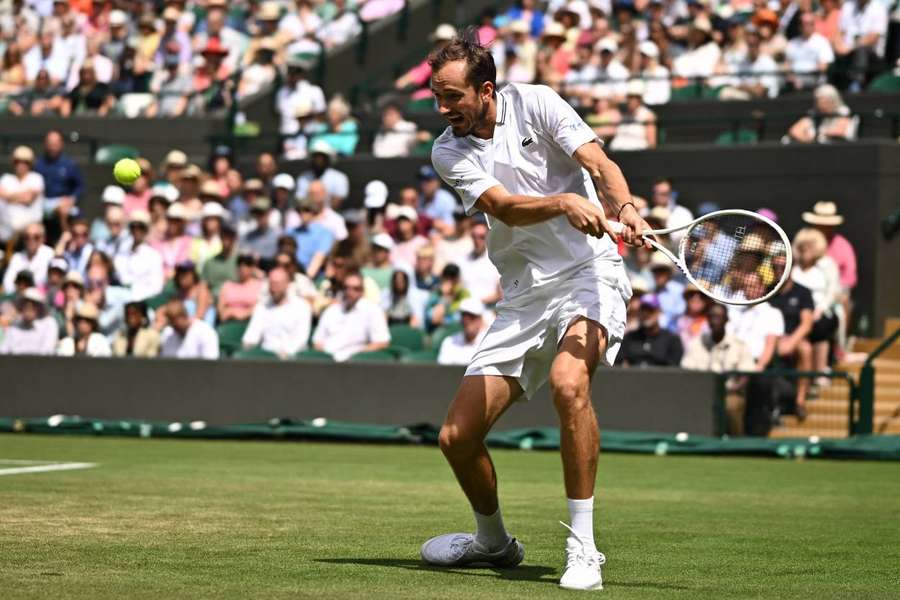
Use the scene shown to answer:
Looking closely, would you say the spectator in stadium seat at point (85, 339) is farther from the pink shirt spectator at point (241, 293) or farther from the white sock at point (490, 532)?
the white sock at point (490, 532)

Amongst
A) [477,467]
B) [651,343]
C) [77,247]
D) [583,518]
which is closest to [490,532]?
[477,467]

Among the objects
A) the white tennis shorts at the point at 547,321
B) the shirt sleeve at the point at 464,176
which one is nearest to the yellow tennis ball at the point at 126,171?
the shirt sleeve at the point at 464,176

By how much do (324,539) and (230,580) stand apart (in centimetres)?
160

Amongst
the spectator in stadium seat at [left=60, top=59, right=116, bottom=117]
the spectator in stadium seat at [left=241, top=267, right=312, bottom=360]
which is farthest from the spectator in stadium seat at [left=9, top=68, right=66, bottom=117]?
the spectator in stadium seat at [left=241, top=267, right=312, bottom=360]

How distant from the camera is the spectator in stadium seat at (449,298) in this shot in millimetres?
16859

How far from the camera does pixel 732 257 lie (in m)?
7.20

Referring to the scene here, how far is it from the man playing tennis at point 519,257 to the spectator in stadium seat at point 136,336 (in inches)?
438

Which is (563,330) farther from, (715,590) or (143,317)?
(143,317)

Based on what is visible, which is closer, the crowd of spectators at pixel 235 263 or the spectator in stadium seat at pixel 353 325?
the spectator in stadium seat at pixel 353 325

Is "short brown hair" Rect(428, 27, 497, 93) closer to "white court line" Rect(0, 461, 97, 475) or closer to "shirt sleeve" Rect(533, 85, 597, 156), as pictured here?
"shirt sleeve" Rect(533, 85, 597, 156)

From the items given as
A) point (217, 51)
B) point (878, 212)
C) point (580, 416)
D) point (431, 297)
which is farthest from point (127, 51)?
point (580, 416)

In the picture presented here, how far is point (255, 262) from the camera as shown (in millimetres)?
18125

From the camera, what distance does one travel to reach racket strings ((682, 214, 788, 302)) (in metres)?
7.00

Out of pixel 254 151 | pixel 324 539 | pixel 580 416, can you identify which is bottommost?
pixel 324 539
